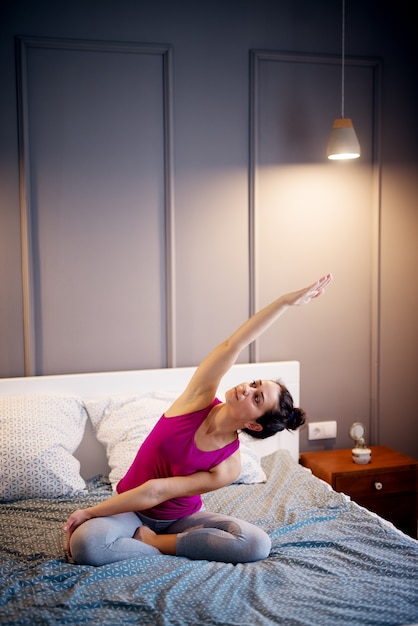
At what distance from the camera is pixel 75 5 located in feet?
10.0

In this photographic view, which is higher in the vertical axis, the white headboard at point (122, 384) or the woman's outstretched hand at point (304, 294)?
the woman's outstretched hand at point (304, 294)

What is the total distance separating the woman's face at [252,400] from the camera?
2.15 metres

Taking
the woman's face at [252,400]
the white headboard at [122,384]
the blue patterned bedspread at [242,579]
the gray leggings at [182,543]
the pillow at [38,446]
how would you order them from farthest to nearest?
the white headboard at [122,384], the pillow at [38,446], the woman's face at [252,400], the gray leggings at [182,543], the blue patterned bedspread at [242,579]

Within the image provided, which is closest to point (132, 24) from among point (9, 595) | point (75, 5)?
point (75, 5)

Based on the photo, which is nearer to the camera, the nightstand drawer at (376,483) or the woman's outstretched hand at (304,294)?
the woman's outstretched hand at (304,294)

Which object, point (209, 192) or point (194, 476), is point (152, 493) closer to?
point (194, 476)

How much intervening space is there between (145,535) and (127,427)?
0.73 metres

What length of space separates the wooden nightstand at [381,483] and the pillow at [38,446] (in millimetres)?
1142

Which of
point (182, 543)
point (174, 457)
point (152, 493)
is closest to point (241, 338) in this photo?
point (174, 457)

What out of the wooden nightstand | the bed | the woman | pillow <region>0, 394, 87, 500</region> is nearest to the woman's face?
the woman

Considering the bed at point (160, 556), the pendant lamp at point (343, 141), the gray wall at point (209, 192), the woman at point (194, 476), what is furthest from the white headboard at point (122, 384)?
the pendant lamp at point (343, 141)

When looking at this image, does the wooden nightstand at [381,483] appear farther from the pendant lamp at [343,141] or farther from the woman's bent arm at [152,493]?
the pendant lamp at [343,141]

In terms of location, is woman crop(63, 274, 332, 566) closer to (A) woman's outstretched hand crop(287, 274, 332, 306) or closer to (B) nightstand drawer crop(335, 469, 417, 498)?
(A) woman's outstretched hand crop(287, 274, 332, 306)

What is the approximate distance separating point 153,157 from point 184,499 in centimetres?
166
